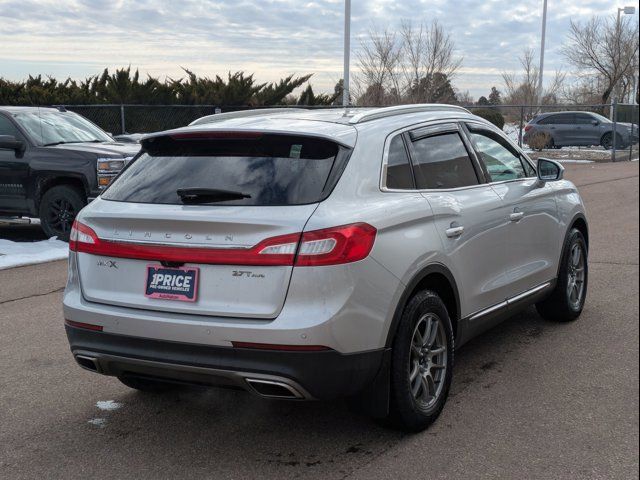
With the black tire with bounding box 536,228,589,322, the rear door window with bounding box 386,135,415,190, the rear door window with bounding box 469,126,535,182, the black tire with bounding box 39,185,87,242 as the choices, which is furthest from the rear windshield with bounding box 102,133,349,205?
the black tire with bounding box 39,185,87,242

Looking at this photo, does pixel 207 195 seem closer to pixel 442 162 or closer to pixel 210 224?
→ pixel 210 224

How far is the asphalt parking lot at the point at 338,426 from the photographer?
12.6 feet

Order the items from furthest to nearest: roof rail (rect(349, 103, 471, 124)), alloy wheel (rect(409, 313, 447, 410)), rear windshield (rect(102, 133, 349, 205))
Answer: roof rail (rect(349, 103, 471, 124))
alloy wheel (rect(409, 313, 447, 410))
rear windshield (rect(102, 133, 349, 205))

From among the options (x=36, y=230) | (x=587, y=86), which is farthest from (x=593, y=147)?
(x=36, y=230)

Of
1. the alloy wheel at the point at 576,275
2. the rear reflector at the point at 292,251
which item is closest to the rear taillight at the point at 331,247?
the rear reflector at the point at 292,251

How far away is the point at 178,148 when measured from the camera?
4285mm

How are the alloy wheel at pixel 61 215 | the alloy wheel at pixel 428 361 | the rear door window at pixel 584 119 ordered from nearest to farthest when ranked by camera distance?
the alloy wheel at pixel 428 361
the alloy wheel at pixel 61 215
the rear door window at pixel 584 119

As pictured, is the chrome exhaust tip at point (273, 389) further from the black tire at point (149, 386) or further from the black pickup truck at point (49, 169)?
the black pickup truck at point (49, 169)

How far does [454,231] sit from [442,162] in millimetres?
528

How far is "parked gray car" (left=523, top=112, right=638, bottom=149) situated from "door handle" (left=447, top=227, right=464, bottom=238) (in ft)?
83.1

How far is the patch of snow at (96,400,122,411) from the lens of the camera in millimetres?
4680

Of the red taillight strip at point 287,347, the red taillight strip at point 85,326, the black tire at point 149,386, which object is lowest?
the black tire at point 149,386

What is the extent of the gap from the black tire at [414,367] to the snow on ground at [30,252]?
6.44m

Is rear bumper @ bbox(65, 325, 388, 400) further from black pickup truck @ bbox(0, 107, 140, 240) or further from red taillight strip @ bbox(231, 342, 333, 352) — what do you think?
black pickup truck @ bbox(0, 107, 140, 240)
